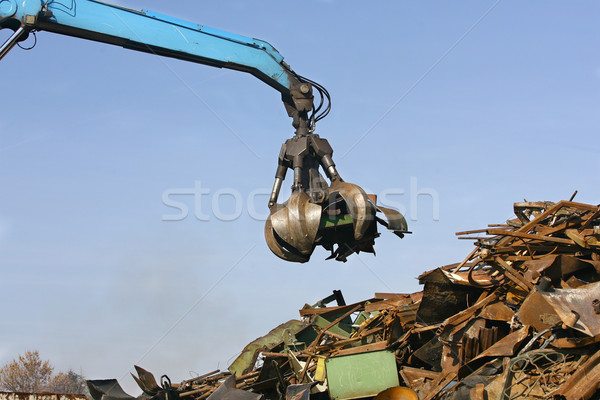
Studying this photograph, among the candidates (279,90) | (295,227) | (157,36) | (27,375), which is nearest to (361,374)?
(295,227)

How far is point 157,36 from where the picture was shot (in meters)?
9.41

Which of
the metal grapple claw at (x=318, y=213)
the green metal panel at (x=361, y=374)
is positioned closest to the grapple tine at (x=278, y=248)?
the metal grapple claw at (x=318, y=213)

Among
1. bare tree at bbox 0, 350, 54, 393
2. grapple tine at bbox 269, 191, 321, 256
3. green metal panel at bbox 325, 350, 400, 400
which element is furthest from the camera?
bare tree at bbox 0, 350, 54, 393

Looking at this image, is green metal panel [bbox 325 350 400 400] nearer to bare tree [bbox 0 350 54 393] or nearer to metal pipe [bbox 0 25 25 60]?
metal pipe [bbox 0 25 25 60]

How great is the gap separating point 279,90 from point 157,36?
7.02 feet

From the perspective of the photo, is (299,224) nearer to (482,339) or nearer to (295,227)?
(295,227)

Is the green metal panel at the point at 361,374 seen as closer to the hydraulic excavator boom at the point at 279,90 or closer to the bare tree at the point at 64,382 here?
the hydraulic excavator boom at the point at 279,90

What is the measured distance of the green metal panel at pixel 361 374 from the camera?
766 cm

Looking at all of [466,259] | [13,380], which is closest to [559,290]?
[466,259]

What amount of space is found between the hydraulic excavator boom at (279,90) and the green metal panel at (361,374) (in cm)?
170

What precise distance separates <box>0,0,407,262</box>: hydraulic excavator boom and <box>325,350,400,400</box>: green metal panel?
1702 millimetres

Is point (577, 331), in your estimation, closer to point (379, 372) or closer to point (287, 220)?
point (379, 372)

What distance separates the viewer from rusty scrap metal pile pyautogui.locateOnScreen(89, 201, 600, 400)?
6.57 metres

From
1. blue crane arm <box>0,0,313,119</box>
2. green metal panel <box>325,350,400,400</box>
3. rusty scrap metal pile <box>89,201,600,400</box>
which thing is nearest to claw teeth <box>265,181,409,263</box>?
rusty scrap metal pile <box>89,201,600,400</box>
